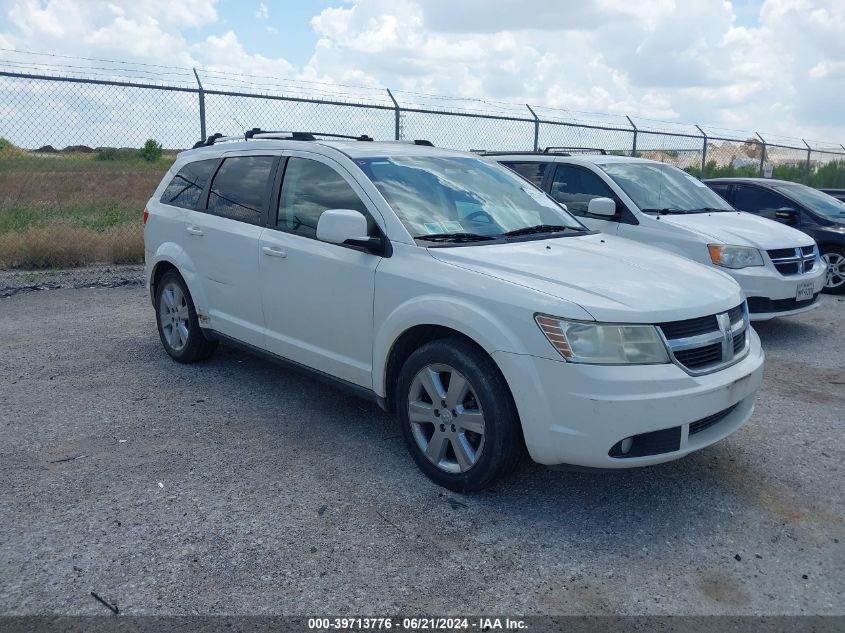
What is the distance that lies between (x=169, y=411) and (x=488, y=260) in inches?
100

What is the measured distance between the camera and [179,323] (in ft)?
19.7

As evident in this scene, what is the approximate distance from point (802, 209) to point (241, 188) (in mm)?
7760

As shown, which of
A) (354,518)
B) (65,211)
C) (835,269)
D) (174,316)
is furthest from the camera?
(65,211)

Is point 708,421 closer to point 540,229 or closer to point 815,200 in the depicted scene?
point 540,229

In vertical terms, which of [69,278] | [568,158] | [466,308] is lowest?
[69,278]

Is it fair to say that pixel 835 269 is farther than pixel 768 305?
Yes

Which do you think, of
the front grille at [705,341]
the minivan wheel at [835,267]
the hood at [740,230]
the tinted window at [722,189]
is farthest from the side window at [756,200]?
the front grille at [705,341]

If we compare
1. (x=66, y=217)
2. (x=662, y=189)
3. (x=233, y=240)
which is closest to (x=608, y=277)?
(x=233, y=240)

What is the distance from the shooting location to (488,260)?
3842 mm

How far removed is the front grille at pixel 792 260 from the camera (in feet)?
23.5

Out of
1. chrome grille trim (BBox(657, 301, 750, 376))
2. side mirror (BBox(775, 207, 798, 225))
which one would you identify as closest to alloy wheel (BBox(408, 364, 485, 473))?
chrome grille trim (BBox(657, 301, 750, 376))

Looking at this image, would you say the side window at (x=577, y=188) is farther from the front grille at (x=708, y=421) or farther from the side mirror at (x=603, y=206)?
the front grille at (x=708, y=421)

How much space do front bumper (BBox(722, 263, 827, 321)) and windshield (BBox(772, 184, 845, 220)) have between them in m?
3.27

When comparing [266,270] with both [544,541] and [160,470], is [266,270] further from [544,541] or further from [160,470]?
[544,541]
